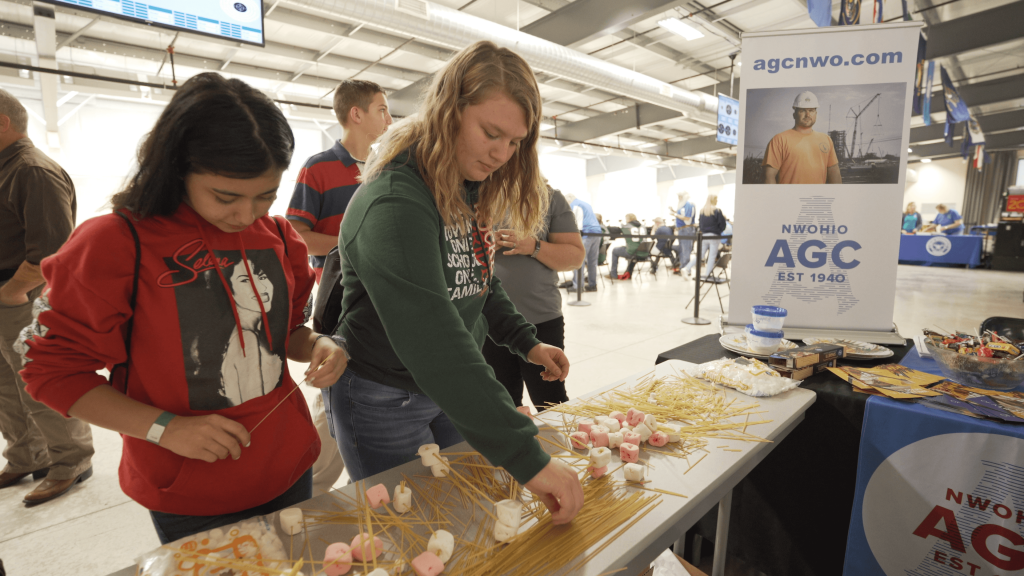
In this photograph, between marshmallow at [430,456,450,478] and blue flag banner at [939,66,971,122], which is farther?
blue flag banner at [939,66,971,122]

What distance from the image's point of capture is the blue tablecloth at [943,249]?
10664 mm

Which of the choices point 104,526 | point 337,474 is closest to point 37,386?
point 337,474

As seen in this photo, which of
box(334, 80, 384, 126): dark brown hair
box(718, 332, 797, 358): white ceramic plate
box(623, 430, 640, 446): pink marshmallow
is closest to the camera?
box(623, 430, 640, 446): pink marshmallow

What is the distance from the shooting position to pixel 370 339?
1.02 m

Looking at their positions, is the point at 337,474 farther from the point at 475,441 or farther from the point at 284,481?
the point at 475,441

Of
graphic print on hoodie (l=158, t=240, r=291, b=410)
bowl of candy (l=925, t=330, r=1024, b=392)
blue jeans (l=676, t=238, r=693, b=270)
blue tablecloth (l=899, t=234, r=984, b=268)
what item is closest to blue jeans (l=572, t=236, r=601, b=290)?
blue jeans (l=676, t=238, r=693, b=270)

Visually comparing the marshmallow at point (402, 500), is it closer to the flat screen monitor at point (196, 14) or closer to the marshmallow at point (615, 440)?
the marshmallow at point (615, 440)

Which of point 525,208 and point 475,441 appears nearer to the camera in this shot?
point 475,441

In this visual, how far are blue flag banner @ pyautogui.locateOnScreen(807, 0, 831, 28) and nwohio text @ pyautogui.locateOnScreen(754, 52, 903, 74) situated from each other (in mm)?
1065

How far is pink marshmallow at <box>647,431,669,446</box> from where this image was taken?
1.07 metres

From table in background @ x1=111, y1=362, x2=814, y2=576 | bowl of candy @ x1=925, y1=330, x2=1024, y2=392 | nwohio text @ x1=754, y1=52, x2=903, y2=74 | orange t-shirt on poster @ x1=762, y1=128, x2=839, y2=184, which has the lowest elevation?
table in background @ x1=111, y1=362, x2=814, y2=576

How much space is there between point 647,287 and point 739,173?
244 inches

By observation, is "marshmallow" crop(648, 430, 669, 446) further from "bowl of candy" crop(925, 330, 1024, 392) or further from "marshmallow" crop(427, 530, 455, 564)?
"bowl of candy" crop(925, 330, 1024, 392)


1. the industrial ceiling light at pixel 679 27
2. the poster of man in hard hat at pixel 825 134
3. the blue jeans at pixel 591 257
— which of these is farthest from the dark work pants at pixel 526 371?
the industrial ceiling light at pixel 679 27
